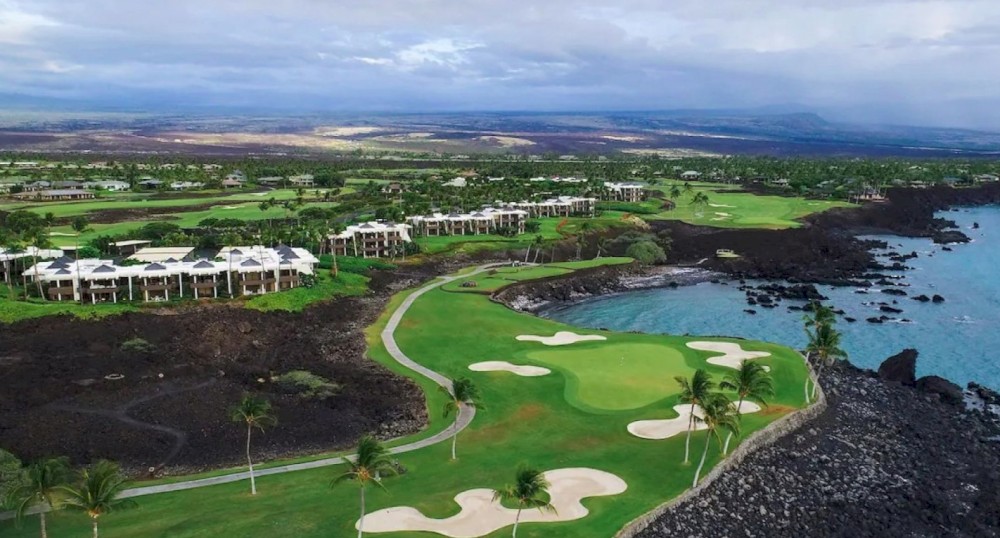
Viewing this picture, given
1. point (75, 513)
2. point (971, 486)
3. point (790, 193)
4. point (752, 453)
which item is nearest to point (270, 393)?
point (75, 513)

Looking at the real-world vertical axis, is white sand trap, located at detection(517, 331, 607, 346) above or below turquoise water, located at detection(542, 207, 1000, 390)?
above

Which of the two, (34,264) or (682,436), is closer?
(682,436)

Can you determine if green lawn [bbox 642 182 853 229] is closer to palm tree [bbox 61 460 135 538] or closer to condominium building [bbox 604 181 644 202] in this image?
Result: condominium building [bbox 604 181 644 202]

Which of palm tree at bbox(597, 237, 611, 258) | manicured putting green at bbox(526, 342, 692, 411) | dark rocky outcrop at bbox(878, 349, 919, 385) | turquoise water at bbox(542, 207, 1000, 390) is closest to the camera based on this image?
manicured putting green at bbox(526, 342, 692, 411)

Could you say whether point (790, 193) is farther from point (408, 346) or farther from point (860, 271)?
point (408, 346)

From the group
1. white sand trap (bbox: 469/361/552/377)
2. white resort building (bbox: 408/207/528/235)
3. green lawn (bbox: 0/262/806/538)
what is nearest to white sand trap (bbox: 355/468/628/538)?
green lawn (bbox: 0/262/806/538)

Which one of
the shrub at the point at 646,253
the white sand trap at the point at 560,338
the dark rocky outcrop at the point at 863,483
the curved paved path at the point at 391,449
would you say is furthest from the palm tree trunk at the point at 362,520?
the shrub at the point at 646,253
